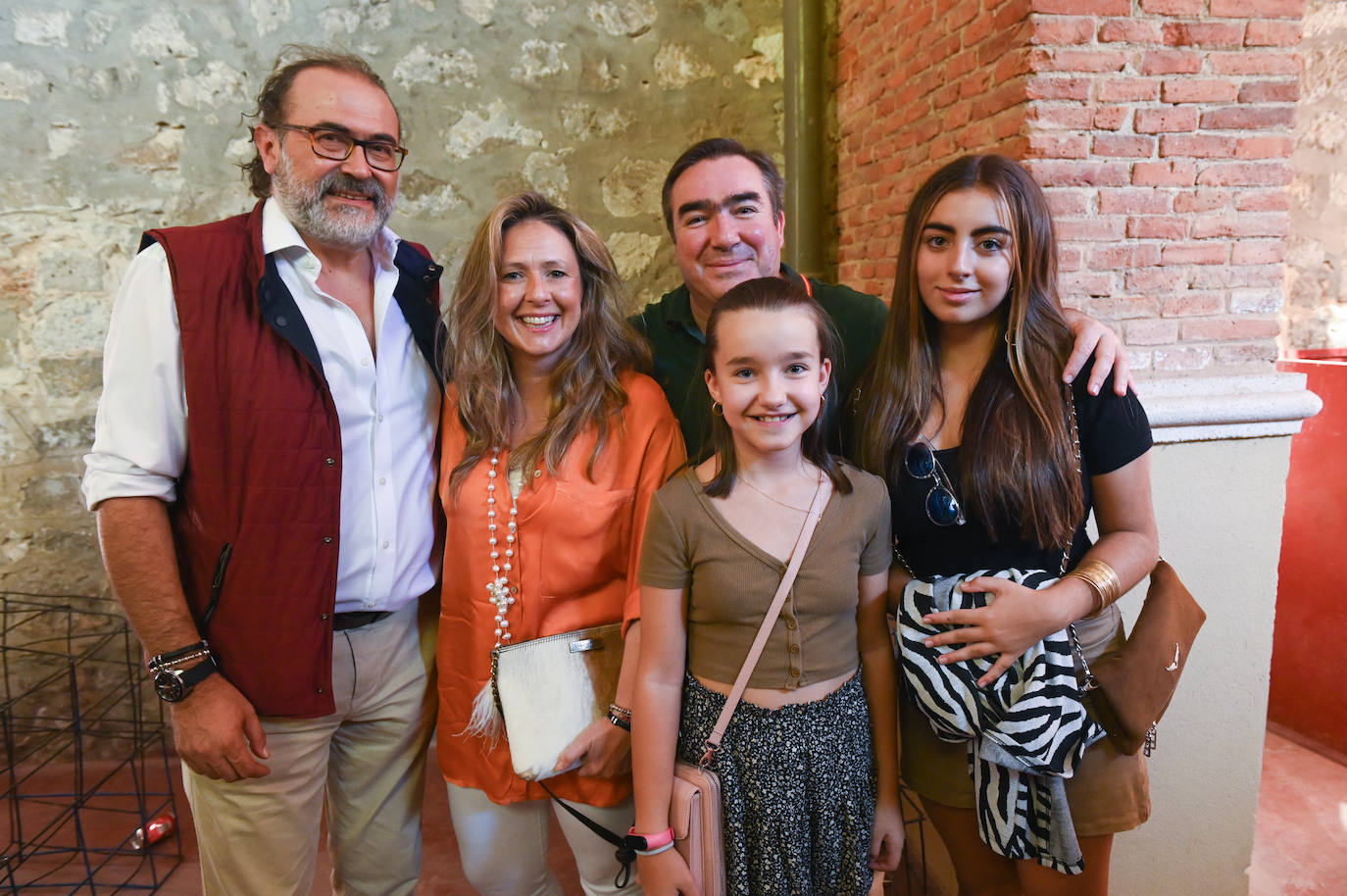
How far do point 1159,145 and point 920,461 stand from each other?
64.9 inches

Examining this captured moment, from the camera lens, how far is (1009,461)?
1.43 m

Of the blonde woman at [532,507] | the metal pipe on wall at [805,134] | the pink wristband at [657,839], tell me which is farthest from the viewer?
the metal pipe on wall at [805,134]

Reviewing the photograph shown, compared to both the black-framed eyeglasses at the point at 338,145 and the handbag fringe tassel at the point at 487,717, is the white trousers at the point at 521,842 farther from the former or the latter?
the black-framed eyeglasses at the point at 338,145

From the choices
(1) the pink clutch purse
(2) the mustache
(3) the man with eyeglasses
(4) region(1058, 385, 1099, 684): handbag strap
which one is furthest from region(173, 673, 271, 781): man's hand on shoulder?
(4) region(1058, 385, 1099, 684): handbag strap

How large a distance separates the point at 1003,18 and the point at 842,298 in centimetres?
115

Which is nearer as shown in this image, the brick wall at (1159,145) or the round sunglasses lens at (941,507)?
the round sunglasses lens at (941,507)

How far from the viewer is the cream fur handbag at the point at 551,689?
4.99 feet

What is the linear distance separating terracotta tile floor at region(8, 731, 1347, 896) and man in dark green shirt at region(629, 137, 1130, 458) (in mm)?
1866

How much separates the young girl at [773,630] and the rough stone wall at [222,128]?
2.24 metres

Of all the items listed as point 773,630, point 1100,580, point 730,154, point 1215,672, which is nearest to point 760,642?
point 773,630

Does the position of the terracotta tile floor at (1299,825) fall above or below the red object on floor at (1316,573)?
below

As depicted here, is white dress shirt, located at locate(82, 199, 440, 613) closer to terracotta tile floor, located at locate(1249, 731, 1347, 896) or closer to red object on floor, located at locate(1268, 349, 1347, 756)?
terracotta tile floor, located at locate(1249, 731, 1347, 896)

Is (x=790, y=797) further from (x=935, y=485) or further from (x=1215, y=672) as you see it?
(x=1215, y=672)

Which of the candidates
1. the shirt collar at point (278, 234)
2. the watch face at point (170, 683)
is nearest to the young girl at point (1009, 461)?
the shirt collar at point (278, 234)
